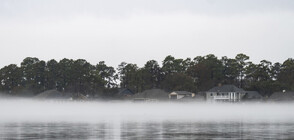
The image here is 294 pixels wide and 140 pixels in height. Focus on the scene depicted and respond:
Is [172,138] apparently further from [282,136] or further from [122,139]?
[282,136]

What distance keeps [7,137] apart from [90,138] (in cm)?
714

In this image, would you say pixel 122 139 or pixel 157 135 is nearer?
pixel 122 139

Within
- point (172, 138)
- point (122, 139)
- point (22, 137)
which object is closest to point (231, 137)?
point (172, 138)

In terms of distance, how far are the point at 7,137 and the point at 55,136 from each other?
168 inches

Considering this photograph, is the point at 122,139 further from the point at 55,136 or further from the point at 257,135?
the point at 257,135

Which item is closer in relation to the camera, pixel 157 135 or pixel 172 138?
pixel 172 138

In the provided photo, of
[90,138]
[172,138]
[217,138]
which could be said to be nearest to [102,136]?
[90,138]

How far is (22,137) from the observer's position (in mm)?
52781

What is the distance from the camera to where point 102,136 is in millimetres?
54375

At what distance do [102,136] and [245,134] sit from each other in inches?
517

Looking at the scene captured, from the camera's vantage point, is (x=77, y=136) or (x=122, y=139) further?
(x=77, y=136)

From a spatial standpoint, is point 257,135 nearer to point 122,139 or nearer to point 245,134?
point 245,134

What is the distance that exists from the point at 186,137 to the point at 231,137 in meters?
3.87

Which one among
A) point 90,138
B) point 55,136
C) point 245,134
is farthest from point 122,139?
point 245,134
